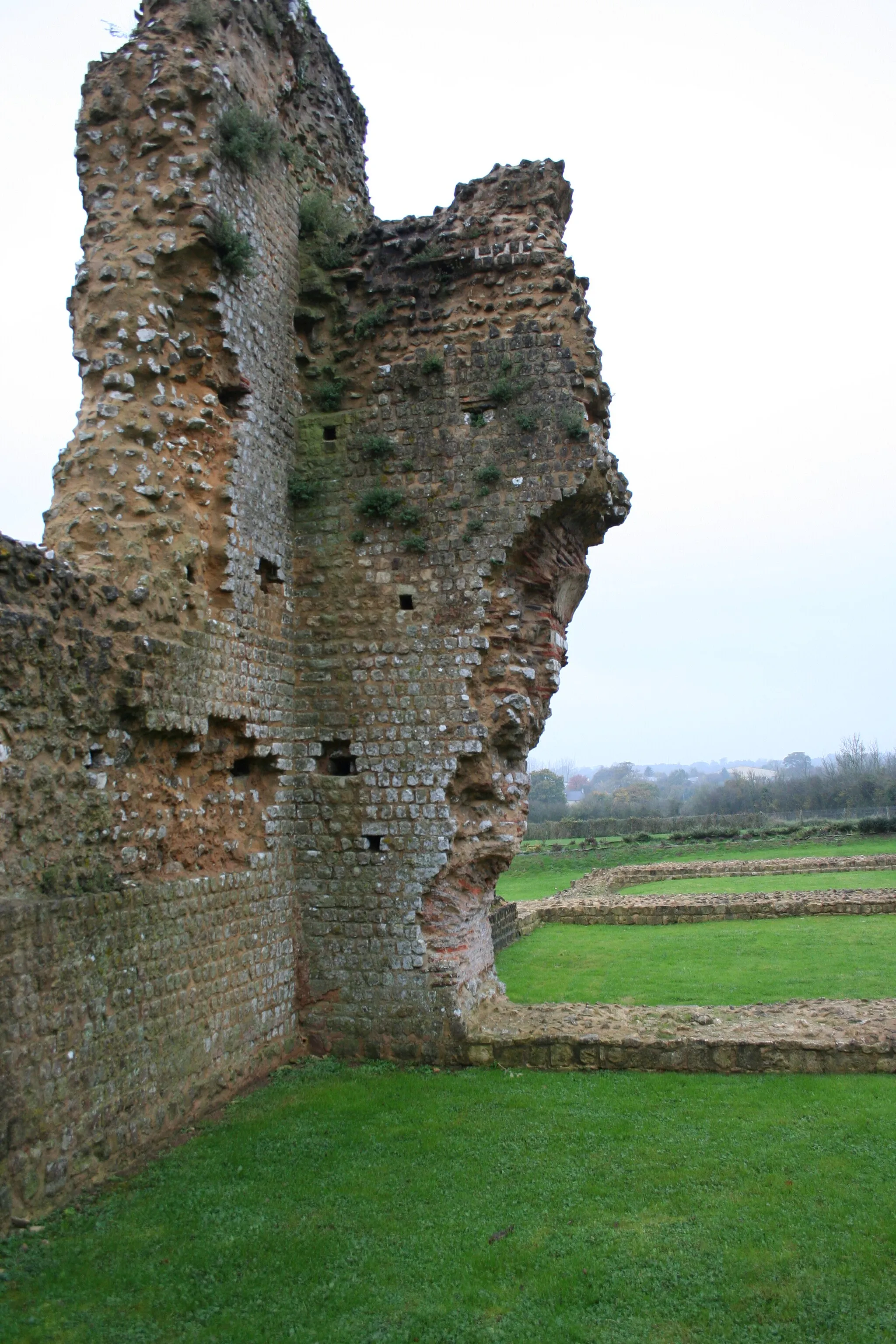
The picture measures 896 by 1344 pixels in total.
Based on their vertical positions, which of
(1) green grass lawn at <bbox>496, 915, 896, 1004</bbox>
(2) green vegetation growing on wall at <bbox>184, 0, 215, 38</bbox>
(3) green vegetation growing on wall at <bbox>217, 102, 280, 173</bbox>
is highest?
(2) green vegetation growing on wall at <bbox>184, 0, 215, 38</bbox>

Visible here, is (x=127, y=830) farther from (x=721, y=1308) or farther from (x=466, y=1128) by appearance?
(x=721, y=1308)

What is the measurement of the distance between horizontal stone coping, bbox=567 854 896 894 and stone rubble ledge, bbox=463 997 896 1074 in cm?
1429

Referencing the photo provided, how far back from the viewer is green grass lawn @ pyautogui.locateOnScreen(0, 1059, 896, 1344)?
443 cm

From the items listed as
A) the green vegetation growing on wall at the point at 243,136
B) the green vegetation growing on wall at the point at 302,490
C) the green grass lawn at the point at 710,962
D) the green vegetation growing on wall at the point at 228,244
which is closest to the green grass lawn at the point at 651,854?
the green grass lawn at the point at 710,962

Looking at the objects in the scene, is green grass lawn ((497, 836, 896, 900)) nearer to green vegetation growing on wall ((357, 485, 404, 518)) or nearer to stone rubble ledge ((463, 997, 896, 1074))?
stone rubble ledge ((463, 997, 896, 1074))

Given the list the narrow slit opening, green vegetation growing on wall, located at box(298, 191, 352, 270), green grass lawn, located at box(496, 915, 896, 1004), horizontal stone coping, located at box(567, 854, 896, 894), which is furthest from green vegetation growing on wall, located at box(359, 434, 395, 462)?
horizontal stone coping, located at box(567, 854, 896, 894)

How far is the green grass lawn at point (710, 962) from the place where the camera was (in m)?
10.7

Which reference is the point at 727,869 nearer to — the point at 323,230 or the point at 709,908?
the point at 709,908

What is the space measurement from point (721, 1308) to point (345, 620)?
6.42m

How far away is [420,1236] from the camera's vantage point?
5.25m

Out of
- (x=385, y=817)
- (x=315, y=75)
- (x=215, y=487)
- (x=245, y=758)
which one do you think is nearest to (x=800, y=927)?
(x=385, y=817)

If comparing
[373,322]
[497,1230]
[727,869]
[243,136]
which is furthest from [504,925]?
[243,136]

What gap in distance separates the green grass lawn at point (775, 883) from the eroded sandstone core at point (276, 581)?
13963 mm

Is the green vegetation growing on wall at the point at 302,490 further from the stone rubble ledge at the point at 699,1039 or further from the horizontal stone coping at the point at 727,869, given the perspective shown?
the horizontal stone coping at the point at 727,869
